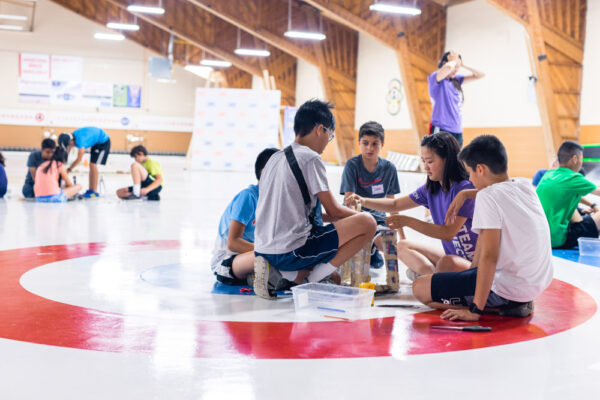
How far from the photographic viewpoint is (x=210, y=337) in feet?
8.66

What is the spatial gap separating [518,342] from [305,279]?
128 cm

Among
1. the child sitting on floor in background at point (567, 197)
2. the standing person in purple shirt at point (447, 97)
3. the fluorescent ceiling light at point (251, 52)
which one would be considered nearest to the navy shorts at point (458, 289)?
the child sitting on floor in background at point (567, 197)

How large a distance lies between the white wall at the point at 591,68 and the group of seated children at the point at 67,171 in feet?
34.0

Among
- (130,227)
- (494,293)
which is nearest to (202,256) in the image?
(130,227)

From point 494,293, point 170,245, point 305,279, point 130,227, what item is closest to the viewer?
point 494,293

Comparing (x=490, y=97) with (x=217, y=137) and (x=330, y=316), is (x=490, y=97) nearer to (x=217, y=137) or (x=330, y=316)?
(x=217, y=137)

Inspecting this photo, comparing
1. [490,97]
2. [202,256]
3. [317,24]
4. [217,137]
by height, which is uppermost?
[317,24]

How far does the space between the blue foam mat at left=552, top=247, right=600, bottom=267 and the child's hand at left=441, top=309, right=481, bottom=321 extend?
2412mm

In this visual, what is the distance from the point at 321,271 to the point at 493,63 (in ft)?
50.2

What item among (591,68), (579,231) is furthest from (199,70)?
(579,231)

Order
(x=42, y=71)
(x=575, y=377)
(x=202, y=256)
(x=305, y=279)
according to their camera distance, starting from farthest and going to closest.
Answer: (x=42, y=71), (x=202, y=256), (x=305, y=279), (x=575, y=377)

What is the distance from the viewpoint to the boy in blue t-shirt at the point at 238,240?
361 cm

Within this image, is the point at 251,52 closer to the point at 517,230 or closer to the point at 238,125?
the point at 238,125

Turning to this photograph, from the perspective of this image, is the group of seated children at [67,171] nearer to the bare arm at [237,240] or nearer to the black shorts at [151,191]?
the black shorts at [151,191]
